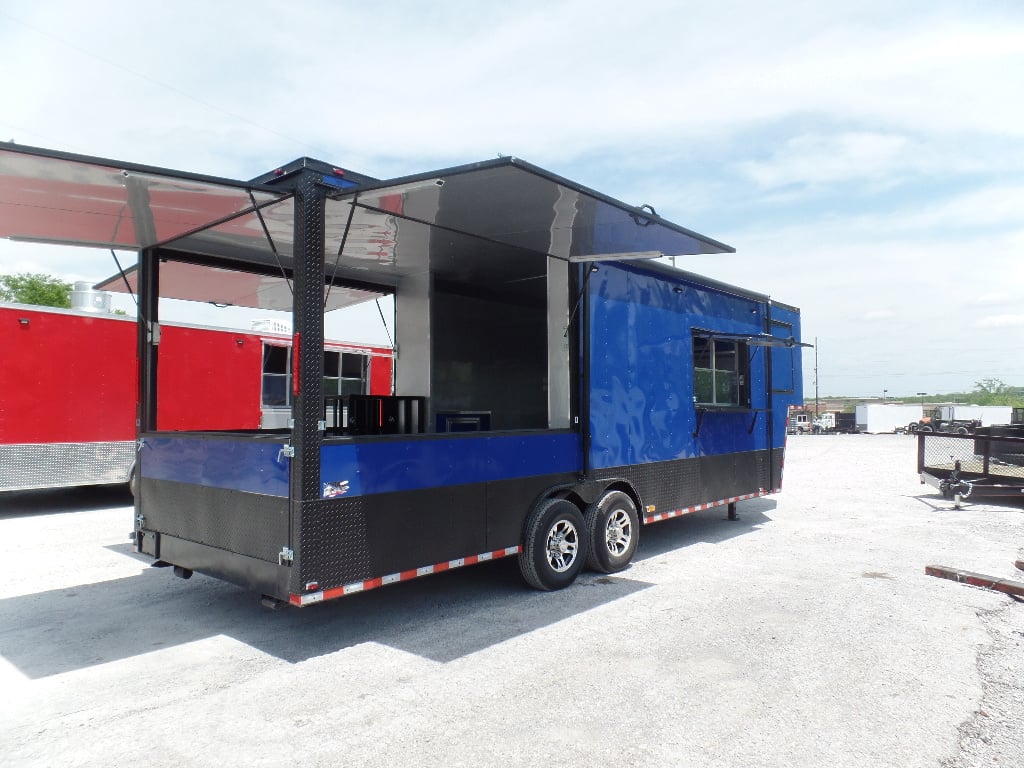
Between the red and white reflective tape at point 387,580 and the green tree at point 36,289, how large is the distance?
41.1 meters

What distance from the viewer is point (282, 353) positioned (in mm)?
12289

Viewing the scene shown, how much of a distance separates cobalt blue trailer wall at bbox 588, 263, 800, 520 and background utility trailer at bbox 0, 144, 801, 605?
0.03 meters

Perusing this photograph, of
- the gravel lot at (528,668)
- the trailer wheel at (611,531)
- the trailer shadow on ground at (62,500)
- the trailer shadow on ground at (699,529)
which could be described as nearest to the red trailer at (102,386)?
the trailer shadow on ground at (62,500)

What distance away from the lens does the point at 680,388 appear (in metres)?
7.59

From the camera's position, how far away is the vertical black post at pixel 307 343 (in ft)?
14.1

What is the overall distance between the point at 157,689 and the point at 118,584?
270 centimetres

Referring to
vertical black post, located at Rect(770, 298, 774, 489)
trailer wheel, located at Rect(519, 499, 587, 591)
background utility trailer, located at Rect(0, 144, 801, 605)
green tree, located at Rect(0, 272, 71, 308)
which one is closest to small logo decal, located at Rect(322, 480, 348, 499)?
background utility trailer, located at Rect(0, 144, 801, 605)

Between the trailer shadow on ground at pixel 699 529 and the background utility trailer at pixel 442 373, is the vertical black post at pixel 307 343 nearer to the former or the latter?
the background utility trailer at pixel 442 373

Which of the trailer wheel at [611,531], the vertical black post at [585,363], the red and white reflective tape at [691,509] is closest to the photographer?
the vertical black post at [585,363]

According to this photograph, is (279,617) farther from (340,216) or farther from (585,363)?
(585,363)

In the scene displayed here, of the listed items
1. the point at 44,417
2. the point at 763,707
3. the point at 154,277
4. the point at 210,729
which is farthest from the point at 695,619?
the point at 44,417

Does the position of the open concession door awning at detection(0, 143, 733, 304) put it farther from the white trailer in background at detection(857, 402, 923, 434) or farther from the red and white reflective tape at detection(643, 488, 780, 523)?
the white trailer in background at detection(857, 402, 923, 434)

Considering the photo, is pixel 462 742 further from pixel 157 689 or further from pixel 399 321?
pixel 399 321

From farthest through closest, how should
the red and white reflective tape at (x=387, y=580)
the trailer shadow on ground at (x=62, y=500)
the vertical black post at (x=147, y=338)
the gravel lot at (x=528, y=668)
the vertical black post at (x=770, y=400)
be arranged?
the trailer shadow on ground at (x=62, y=500) → the vertical black post at (x=770, y=400) → the vertical black post at (x=147, y=338) → the red and white reflective tape at (x=387, y=580) → the gravel lot at (x=528, y=668)
